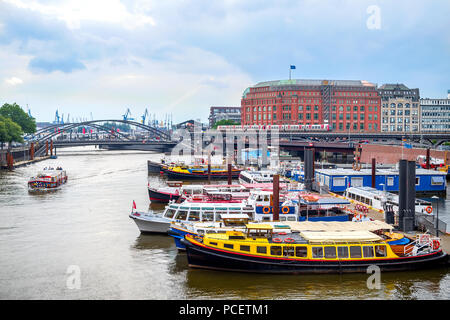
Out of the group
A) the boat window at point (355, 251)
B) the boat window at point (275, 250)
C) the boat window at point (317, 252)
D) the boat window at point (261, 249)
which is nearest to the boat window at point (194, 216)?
the boat window at point (261, 249)

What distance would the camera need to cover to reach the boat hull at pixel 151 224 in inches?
1351

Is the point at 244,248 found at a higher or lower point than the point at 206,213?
lower

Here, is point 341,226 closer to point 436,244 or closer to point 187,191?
point 436,244

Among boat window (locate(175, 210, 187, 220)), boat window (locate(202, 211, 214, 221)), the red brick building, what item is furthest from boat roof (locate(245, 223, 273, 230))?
the red brick building

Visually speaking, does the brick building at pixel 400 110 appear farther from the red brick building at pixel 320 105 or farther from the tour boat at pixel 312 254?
the tour boat at pixel 312 254

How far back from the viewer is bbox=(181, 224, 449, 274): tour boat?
25781 millimetres

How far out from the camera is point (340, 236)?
26.4 m

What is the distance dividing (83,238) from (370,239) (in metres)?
19.3

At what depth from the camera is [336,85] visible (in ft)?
520

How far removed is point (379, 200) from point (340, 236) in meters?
14.0

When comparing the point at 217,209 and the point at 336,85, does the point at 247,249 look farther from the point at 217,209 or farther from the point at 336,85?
the point at 336,85

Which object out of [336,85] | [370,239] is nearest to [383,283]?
[370,239]

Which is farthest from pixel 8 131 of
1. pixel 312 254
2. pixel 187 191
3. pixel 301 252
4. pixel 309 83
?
pixel 312 254

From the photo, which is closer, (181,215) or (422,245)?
(422,245)
